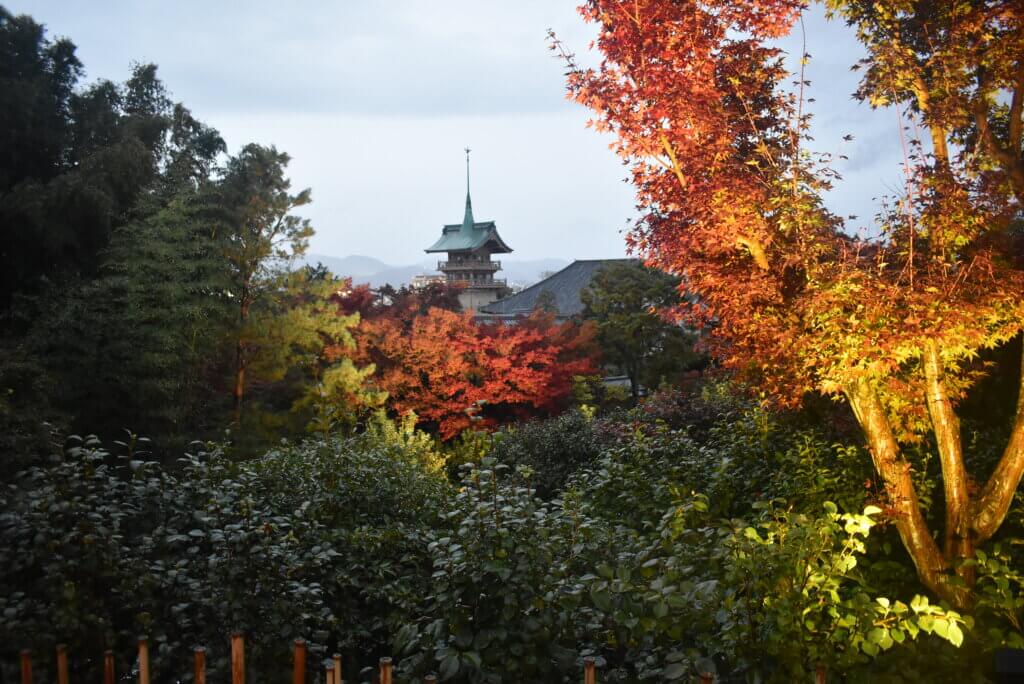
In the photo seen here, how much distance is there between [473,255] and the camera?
114ft

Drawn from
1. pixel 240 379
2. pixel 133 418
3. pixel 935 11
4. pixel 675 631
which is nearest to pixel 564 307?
Result: pixel 240 379

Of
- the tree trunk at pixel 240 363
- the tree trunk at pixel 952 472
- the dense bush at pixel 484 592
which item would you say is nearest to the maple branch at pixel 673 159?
the tree trunk at pixel 952 472

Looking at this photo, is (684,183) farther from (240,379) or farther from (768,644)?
(240,379)

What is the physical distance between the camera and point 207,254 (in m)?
11.7

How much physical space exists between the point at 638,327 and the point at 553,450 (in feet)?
22.8

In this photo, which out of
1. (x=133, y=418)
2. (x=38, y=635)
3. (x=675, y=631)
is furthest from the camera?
(x=133, y=418)

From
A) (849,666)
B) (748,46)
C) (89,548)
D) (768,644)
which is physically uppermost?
(748,46)

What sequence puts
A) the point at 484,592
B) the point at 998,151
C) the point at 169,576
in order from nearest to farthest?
the point at 484,592, the point at 169,576, the point at 998,151

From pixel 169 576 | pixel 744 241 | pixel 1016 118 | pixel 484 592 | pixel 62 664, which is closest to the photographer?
pixel 62 664

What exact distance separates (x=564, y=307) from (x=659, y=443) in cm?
2113

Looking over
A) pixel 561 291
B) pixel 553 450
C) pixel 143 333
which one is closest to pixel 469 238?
pixel 561 291

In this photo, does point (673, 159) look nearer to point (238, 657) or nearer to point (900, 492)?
point (900, 492)

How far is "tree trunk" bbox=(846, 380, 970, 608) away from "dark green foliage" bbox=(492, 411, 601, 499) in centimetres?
455

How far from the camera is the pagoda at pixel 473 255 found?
3416 centimetres
